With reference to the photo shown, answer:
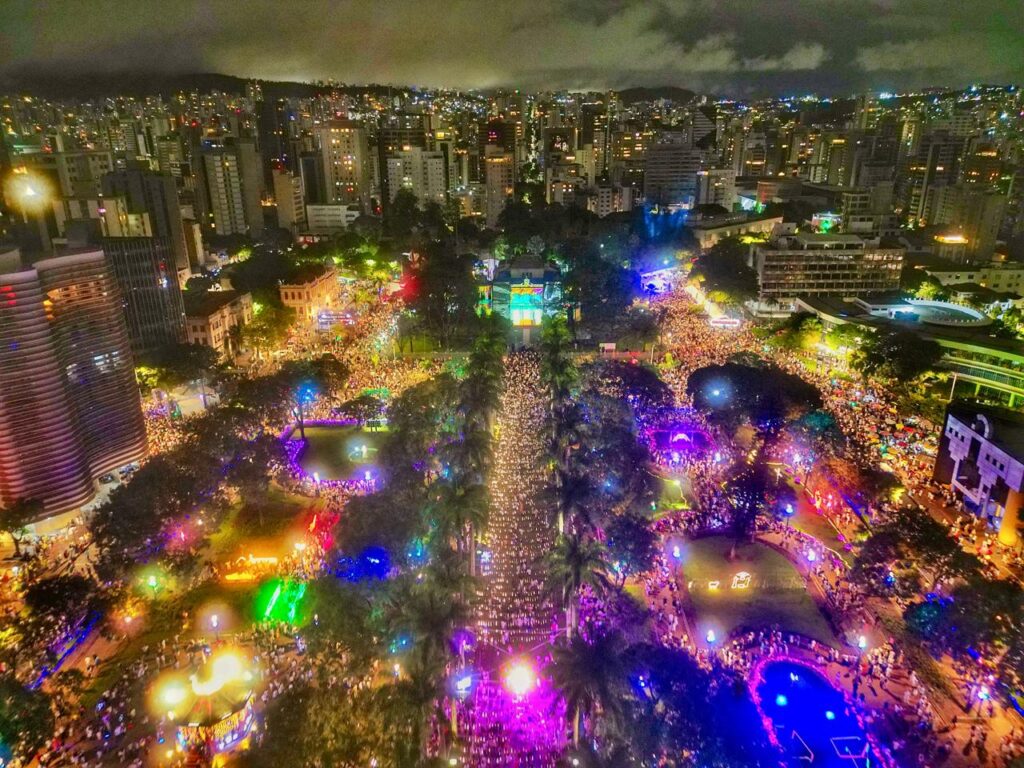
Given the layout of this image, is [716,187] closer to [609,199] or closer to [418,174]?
[609,199]

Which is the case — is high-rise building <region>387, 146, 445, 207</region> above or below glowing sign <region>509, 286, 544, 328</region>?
above

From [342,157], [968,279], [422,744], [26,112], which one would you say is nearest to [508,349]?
[422,744]

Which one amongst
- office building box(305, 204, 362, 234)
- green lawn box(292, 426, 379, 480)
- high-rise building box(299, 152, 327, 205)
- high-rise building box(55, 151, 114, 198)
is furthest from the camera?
high-rise building box(299, 152, 327, 205)

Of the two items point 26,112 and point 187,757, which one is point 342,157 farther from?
point 187,757

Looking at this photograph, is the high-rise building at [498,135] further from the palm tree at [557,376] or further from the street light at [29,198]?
the palm tree at [557,376]

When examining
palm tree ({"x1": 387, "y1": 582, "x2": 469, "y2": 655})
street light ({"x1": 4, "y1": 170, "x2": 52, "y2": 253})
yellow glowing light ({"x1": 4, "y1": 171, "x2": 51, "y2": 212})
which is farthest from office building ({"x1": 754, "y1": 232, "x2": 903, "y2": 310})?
yellow glowing light ({"x1": 4, "y1": 171, "x2": 51, "y2": 212})

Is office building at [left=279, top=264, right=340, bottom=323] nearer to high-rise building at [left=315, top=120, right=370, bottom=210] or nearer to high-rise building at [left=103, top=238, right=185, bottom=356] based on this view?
high-rise building at [left=103, top=238, right=185, bottom=356]

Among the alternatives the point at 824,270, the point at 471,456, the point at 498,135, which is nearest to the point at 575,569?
the point at 471,456
